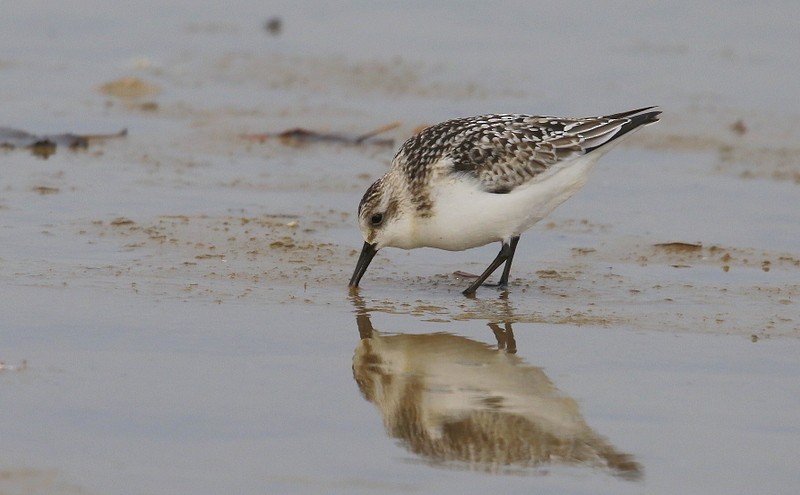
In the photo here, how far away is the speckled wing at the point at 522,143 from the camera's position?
7.87 m

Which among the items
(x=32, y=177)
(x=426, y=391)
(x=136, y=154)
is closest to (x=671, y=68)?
(x=136, y=154)

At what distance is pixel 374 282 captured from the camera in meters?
8.13

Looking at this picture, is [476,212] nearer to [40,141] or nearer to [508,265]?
[508,265]

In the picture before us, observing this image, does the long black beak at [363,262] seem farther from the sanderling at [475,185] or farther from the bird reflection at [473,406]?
the bird reflection at [473,406]

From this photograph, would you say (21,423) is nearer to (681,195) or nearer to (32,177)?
(32,177)

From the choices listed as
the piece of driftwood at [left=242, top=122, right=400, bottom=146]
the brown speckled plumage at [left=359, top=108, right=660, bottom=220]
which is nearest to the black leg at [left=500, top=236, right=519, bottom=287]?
the brown speckled plumage at [left=359, top=108, right=660, bottom=220]

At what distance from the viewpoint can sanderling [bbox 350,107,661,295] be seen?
7.84 metres

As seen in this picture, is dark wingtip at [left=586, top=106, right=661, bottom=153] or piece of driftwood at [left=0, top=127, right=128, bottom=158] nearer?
dark wingtip at [left=586, top=106, right=661, bottom=153]

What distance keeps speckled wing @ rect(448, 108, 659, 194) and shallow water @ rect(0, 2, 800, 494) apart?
0.72 metres

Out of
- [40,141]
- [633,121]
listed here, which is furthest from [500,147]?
[40,141]

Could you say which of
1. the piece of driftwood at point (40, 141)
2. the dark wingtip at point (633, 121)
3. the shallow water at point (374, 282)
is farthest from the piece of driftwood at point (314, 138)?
the dark wingtip at point (633, 121)

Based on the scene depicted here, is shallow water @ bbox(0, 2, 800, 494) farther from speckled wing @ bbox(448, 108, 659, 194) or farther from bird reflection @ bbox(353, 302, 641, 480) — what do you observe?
speckled wing @ bbox(448, 108, 659, 194)

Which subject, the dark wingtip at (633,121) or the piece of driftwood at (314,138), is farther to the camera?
the piece of driftwood at (314,138)

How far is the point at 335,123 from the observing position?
480 inches
